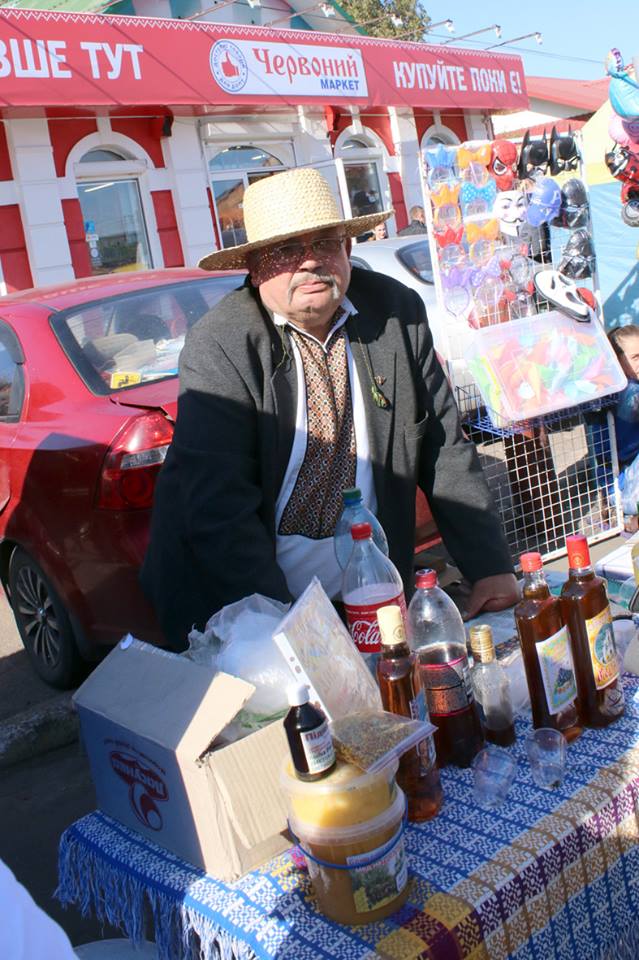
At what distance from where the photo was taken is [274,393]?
2.47 metres

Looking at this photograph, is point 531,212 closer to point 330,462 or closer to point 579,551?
point 330,462

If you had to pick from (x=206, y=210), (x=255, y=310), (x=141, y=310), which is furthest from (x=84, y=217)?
(x=255, y=310)

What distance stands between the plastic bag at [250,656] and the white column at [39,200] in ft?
38.3

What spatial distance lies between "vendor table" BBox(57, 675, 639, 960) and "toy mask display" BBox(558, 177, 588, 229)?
11.7ft

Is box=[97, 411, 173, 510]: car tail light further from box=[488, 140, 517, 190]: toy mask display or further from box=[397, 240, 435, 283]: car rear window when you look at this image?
box=[397, 240, 435, 283]: car rear window

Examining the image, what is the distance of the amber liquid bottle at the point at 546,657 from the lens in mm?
1852

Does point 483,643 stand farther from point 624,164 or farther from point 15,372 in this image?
point 624,164

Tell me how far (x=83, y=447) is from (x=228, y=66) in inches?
475

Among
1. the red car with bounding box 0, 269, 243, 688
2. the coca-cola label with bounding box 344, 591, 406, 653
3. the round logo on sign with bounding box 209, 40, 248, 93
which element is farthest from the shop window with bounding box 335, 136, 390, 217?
the coca-cola label with bounding box 344, 591, 406, 653

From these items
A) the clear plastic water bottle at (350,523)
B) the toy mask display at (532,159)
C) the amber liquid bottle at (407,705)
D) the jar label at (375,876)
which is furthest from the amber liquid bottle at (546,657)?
the toy mask display at (532,159)

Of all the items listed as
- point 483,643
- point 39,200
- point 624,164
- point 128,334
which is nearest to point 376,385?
point 483,643

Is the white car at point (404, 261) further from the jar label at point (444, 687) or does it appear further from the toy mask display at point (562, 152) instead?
the jar label at point (444, 687)

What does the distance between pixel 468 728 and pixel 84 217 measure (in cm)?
1303

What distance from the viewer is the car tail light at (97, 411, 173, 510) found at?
12.2 ft
